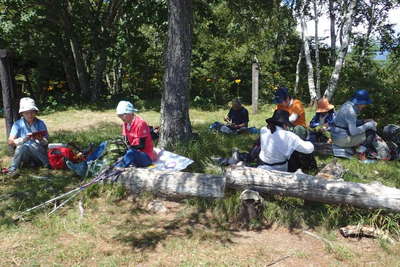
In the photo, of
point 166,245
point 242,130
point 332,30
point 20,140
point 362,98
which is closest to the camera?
point 166,245

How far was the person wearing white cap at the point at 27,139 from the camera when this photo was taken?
5281mm

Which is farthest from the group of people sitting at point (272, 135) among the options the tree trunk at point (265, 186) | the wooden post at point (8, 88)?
the wooden post at point (8, 88)

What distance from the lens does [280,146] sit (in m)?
4.45

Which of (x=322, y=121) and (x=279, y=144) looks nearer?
(x=279, y=144)

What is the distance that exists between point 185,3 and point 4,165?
4280 millimetres

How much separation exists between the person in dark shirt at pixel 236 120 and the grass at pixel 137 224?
2.77 metres

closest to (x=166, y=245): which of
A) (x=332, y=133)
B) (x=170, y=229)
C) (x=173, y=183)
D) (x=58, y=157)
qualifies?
(x=170, y=229)

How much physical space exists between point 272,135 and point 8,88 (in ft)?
14.9

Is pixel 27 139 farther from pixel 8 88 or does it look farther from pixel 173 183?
pixel 173 183

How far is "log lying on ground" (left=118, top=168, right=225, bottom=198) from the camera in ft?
14.0

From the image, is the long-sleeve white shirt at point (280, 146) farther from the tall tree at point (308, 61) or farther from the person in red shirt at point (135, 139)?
the tall tree at point (308, 61)

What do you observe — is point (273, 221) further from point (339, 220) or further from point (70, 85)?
point (70, 85)

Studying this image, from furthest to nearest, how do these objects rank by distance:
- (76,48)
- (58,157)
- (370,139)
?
(76,48) < (370,139) < (58,157)

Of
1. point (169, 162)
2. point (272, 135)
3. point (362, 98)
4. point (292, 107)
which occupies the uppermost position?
point (362, 98)
